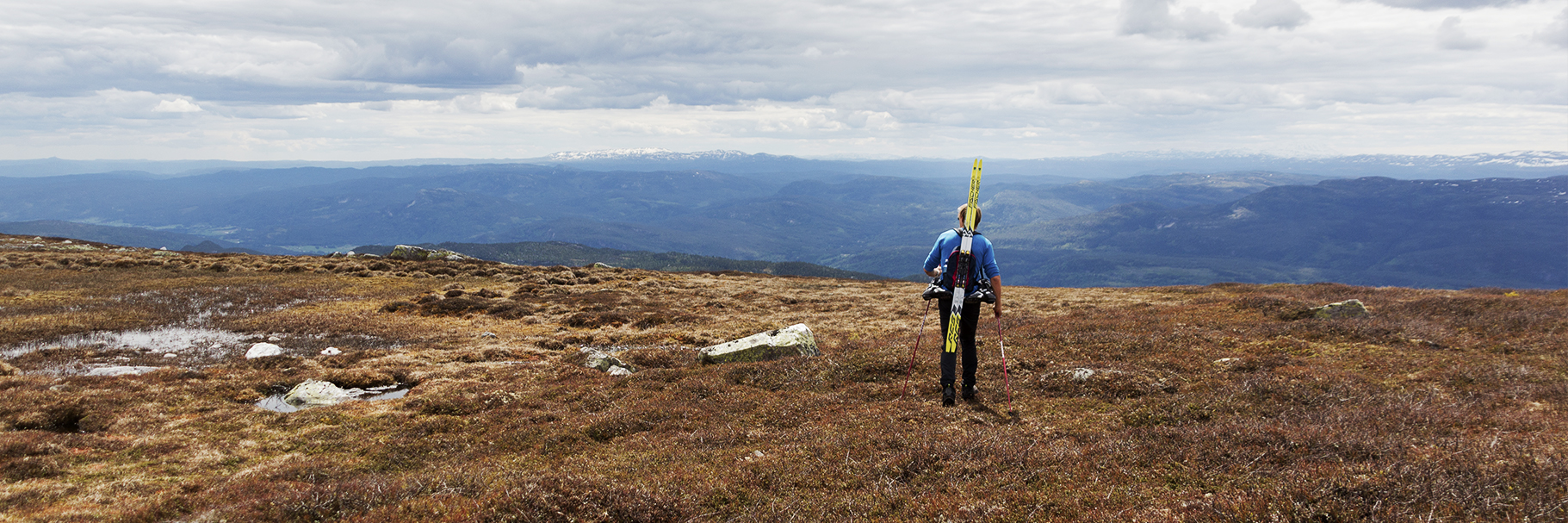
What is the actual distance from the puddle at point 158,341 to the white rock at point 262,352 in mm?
1179

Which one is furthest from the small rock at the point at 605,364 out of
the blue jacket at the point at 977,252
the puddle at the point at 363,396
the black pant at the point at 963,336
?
the blue jacket at the point at 977,252

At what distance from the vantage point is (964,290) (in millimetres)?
13234

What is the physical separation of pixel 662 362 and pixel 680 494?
46.9 ft

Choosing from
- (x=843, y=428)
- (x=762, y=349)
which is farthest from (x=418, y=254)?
(x=843, y=428)

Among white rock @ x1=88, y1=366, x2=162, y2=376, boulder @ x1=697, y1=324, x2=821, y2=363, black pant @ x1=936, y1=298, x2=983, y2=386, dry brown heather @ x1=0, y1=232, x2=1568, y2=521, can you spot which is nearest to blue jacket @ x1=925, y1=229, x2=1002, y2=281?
black pant @ x1=936, y1=298, x2=983, y2=386

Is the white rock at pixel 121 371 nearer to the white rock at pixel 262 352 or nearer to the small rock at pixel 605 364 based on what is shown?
the white rock at pixel 262 352

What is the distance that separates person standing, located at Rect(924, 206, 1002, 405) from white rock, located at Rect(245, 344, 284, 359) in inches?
967

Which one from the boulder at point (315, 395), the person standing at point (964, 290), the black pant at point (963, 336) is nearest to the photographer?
the person standing at point (964, 290)

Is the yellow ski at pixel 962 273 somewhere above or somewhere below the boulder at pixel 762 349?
above

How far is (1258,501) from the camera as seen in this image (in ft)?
23.4

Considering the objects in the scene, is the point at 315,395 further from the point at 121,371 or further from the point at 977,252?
the point at 977,252

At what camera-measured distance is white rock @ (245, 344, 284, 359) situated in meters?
23.8

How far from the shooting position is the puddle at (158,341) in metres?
24.4

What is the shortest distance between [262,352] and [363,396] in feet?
28.3
